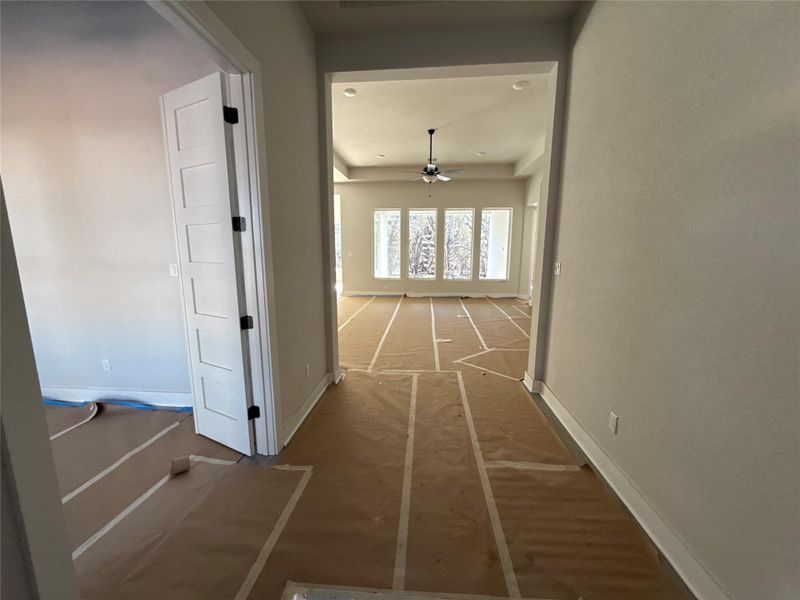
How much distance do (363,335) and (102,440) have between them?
3.10 metres

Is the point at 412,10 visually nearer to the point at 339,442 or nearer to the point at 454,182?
the point at 339,442

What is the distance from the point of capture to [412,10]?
7.48 feet

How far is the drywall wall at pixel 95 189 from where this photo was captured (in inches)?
87.9

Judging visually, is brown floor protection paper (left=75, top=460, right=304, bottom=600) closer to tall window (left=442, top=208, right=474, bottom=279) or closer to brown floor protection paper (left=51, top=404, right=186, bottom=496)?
brown floor protection paper (left=51, top=404, right=186, bottom=496)

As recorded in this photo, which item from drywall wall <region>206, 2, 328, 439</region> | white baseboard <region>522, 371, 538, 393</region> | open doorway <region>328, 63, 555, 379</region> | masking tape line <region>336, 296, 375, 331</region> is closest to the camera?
drywall wall <region>206, 2, 328, 439</region>

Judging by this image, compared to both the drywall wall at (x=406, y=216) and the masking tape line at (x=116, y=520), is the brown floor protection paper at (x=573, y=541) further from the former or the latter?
the drywall wall at (x=406, y=216)

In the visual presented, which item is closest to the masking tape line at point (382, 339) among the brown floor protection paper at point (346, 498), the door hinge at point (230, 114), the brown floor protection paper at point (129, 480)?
the brown floor protection paper at point (346, 498)

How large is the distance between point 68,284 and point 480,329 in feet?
16.3

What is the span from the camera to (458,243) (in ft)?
27.1

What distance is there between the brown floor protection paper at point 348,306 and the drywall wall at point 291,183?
2870 millimetres

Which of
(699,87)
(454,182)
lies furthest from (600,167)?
(454,182)

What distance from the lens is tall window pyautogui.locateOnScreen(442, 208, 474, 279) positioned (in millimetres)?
8086

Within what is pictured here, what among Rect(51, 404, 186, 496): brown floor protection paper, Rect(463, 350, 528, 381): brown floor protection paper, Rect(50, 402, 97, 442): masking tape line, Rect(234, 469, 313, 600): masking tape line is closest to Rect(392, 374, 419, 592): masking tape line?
Rect(234, 469, 313, 600): masking tape line

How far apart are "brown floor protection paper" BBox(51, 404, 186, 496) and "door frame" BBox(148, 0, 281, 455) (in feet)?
3.15
